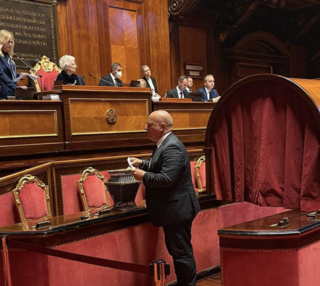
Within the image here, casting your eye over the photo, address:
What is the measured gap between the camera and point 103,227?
2.89 metres

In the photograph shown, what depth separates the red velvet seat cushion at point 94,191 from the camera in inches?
168

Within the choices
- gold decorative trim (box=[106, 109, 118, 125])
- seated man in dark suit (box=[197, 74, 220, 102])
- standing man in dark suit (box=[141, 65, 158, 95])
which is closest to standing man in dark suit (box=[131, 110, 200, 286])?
gold decorative trim (box=[106, 109, 118, 125])

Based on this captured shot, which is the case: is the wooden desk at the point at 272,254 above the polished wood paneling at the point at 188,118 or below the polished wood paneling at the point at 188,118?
below

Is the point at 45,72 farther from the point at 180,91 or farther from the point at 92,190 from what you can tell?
the point at 92,190

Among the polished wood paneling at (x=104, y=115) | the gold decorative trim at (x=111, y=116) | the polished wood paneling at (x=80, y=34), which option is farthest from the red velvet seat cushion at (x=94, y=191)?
the polished wood paneling at (x=80, y=34)

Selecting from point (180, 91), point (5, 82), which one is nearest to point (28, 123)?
point (5, 82)

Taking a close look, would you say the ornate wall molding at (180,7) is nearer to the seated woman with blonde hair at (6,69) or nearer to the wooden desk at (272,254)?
the seated woman with blonde hair at (6,69)

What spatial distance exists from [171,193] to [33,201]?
146cm

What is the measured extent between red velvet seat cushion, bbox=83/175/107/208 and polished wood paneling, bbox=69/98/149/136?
598mm

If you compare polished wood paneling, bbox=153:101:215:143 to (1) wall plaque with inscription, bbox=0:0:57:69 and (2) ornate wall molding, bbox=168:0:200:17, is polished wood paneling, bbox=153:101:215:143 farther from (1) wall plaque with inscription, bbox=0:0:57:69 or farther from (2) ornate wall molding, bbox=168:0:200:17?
(2) ornate wall molding, bbox=168:0:200:17

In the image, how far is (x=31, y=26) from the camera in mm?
6309

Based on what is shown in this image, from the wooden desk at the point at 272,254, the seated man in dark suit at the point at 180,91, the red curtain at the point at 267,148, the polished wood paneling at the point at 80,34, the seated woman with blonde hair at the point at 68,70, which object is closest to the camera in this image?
the wooden desk at the point at 272,254

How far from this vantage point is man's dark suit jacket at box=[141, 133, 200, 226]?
2721mm

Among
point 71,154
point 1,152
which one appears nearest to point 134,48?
point 71,154
